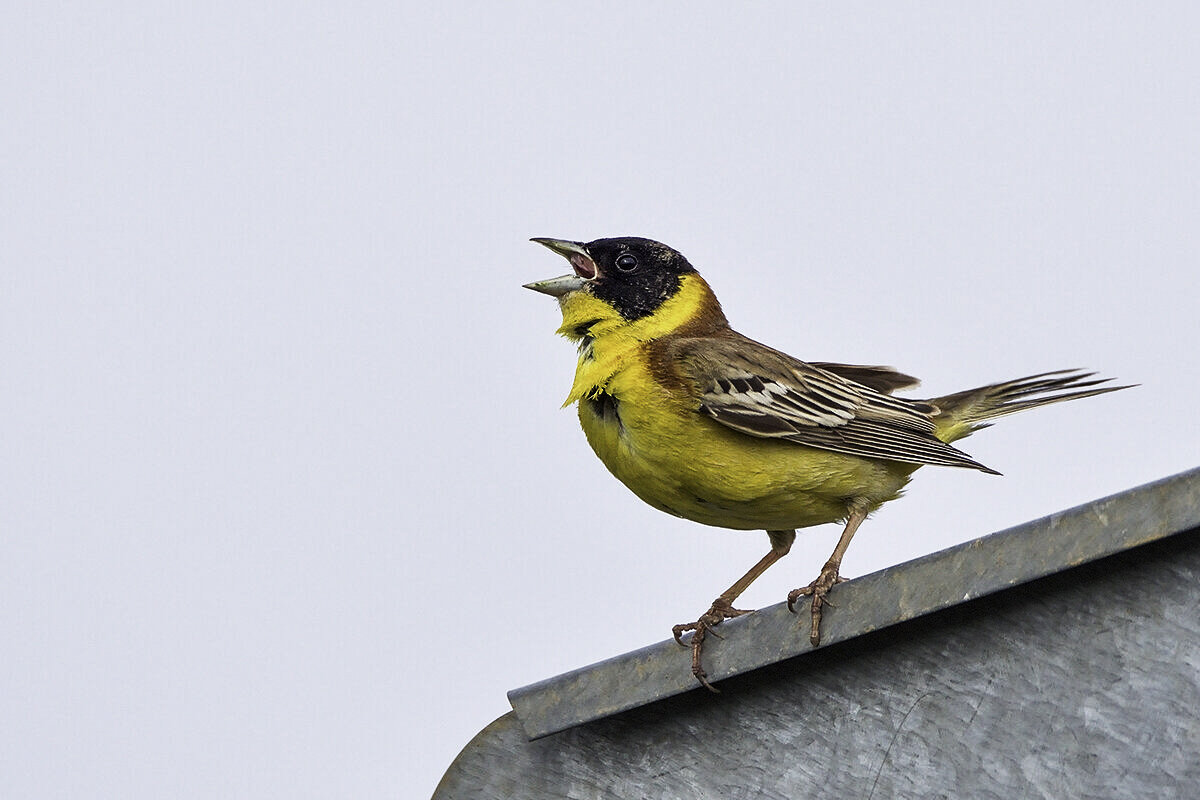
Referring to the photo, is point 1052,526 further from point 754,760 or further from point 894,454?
point 894,454

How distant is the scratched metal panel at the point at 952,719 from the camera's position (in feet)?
12.1

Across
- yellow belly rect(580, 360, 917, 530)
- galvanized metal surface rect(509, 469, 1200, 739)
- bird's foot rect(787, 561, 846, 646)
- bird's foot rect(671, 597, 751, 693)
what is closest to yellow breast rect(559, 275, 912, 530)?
yellow belly rect(580, 360, 917, 530)

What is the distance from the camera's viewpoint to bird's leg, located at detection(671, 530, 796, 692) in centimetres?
420

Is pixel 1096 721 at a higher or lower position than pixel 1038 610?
lower

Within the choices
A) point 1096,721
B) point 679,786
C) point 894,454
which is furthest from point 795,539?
point 1096,721

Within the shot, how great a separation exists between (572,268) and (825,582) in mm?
2554

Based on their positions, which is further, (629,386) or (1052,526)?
(629,386)

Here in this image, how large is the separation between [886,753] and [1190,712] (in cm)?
78

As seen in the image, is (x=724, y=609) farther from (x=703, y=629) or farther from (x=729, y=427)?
(x=703, y=629)

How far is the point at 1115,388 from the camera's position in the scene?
6.88 meters

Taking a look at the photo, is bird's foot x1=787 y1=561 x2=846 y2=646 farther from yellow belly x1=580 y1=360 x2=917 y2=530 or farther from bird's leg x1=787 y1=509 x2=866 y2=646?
yellow belly x1=580 y1=360 x2=917 y2=530

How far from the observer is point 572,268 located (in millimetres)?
6883

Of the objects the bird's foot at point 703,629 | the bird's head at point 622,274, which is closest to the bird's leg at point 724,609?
the bird's foot at point 703,629

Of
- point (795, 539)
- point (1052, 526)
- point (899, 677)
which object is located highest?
point (1052, 526)
